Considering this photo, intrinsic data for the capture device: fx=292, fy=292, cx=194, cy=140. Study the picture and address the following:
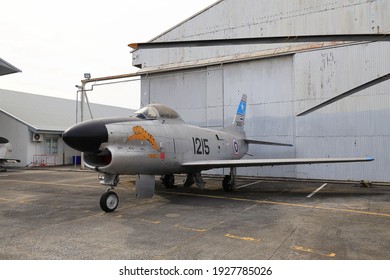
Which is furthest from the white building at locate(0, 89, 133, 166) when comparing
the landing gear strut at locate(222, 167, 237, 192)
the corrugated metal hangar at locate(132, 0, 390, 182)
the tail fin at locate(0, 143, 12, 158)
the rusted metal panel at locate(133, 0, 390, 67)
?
the landing gear strut at locate(222, 167, 237, 192)

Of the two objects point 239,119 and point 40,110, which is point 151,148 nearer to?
point 239,119

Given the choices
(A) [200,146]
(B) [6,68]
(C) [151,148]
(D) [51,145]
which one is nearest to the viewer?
(C) [151,148]

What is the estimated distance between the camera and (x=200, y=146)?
37.5ft

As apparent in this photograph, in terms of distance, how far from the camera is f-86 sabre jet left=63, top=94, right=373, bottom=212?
7.74m

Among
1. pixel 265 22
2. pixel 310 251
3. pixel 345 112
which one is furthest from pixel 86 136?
pixel 265 22

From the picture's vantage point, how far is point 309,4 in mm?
15492

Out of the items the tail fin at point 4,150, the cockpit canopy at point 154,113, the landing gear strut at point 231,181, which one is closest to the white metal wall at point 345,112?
the landing gear strut at point 231,181

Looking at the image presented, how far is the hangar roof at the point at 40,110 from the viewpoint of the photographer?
28109 millimetres

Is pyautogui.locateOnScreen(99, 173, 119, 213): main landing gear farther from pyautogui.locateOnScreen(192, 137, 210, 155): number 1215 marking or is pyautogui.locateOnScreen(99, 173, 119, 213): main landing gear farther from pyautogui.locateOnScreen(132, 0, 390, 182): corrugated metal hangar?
pyautogui.locateOnScreen(132, 0, 390, 182): corrugated metal hangar

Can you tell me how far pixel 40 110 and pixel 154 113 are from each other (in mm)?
27962

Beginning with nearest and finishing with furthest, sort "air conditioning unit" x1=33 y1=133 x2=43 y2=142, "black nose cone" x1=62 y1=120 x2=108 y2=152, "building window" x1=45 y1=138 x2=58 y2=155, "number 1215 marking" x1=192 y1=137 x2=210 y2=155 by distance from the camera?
"black nose cone" x1=62 y1=120 x2=108 y2=152, "number 1215 marking" x1=192 y1=137 x2=210 y2=155, "air conditioning unit" x1=33 y1=133 x2=43 y2=142, "building window" x1=45 y1=138 x2=58 y2=155

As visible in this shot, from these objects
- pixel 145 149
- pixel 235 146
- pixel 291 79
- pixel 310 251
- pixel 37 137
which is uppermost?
pixel 291 79

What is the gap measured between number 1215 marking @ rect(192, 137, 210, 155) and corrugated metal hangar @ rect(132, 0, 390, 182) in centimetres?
619

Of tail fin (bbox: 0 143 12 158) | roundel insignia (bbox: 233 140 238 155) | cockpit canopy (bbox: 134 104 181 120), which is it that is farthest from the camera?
tail fin (bbox: 0 143 12 158)
